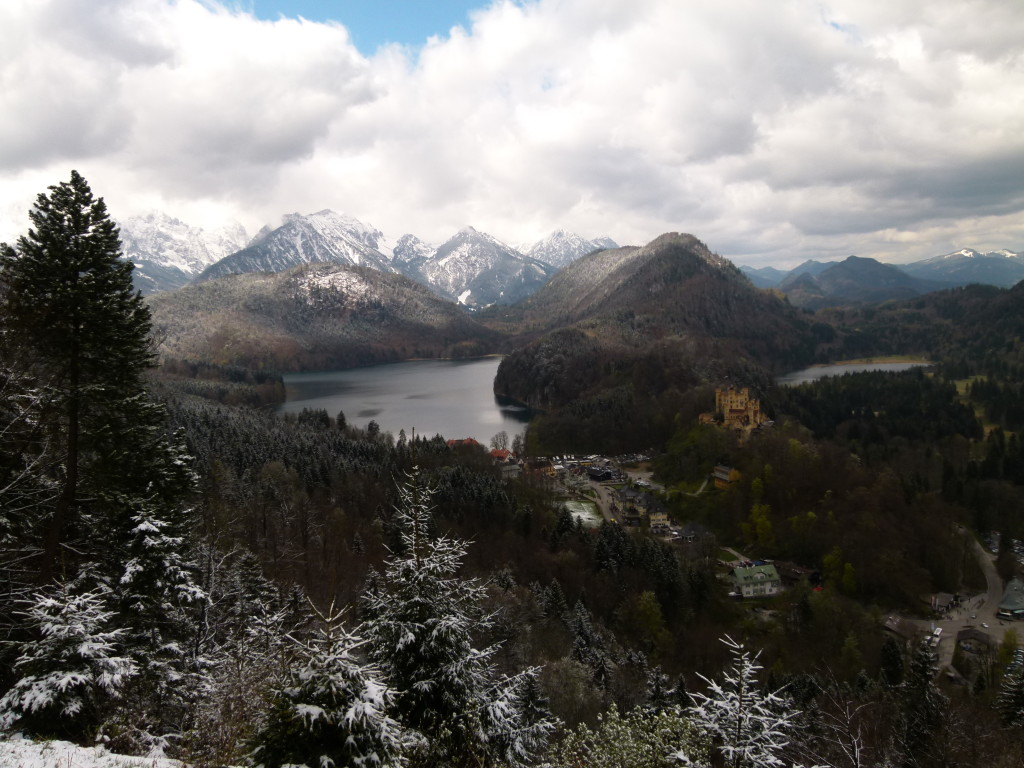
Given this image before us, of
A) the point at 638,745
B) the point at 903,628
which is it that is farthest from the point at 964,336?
the point at 638,745

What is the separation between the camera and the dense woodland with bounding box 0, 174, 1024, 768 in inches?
332

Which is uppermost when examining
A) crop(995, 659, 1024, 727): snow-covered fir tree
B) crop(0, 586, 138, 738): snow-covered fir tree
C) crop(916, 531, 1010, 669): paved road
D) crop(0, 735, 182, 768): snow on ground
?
crop(0, 586, 138, 738): snow-covered fir tree

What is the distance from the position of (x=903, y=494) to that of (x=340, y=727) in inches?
2221

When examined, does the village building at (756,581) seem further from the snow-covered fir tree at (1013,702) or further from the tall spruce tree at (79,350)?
the tall spruce tree at (79,350)

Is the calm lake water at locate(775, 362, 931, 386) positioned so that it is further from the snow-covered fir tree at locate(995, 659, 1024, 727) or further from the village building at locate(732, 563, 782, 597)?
the snow-covered fir tree at locate(995, 659, 1024, 727)

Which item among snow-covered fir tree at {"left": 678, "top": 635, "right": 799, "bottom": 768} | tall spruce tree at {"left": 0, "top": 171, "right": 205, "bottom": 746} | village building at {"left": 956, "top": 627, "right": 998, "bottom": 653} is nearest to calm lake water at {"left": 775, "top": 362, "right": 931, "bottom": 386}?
village building at {"left": 956, "top": 627, "right": 998, "bottom": 653}

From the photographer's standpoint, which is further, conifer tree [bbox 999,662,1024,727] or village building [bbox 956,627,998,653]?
village building [bbox 956,627,998,653]

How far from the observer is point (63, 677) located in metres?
8.01

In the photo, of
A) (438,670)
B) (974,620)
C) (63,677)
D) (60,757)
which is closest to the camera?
(60,757)

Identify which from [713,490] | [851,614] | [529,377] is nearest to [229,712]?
[851,614]

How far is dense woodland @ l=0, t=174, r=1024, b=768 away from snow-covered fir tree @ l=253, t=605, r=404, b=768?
0.10ft

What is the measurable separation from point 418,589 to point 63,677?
5075mm

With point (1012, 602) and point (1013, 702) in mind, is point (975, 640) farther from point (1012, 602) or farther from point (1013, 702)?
point (1013, 702)

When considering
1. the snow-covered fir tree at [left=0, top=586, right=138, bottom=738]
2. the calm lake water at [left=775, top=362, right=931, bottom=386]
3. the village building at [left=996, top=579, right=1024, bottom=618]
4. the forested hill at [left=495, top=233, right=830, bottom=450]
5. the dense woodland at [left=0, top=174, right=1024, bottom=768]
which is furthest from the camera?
the calm lake water at [left=775, top=362, right=931, bottom=386]
